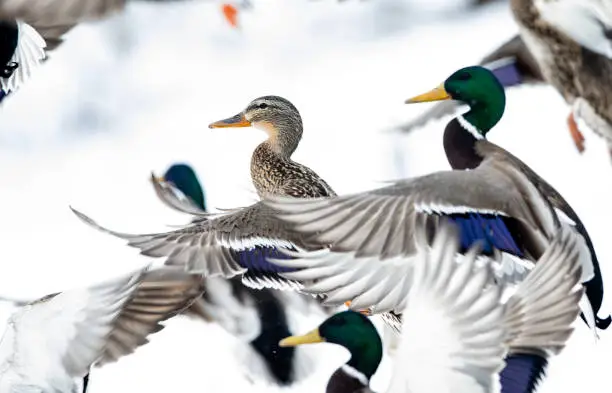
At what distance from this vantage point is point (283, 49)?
6.74 metres

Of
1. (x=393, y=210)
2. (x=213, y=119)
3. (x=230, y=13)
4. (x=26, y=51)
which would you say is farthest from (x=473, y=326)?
(x=230, y=13)

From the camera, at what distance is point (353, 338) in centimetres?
381

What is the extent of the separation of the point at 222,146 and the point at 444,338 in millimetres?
2871

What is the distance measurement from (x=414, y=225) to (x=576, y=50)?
1372 millimetres

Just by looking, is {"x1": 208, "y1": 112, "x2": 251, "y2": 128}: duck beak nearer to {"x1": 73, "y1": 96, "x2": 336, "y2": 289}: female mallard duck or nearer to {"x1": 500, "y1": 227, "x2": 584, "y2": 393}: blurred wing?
{"x1": 73, "y1": 96, "x2": 336, "y2": 289}: female mallard duck

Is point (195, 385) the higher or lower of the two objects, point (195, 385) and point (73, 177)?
the lower

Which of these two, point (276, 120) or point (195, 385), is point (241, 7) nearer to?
point (276, 120)

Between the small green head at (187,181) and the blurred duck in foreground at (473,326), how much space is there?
5.37 feet

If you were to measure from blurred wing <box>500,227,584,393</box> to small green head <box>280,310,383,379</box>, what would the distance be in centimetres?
30

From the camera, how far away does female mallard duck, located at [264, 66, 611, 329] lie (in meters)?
3.80

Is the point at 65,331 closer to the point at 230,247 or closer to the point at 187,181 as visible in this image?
the point at 230,247

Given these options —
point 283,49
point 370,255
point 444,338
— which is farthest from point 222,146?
point 444,338

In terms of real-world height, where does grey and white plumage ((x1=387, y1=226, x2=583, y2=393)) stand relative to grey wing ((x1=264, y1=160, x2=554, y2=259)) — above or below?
below

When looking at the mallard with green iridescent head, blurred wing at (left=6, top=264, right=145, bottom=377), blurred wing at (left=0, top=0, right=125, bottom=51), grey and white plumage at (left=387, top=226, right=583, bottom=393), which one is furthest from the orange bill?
grey and white plumage at (left=387, top=226, right=583, bottom=393)
